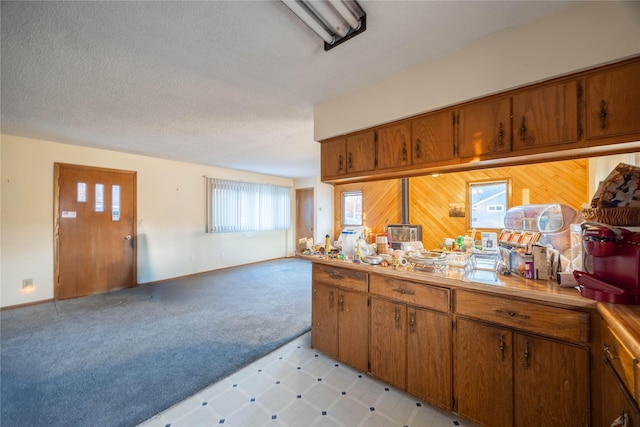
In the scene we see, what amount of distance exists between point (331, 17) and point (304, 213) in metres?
6.04

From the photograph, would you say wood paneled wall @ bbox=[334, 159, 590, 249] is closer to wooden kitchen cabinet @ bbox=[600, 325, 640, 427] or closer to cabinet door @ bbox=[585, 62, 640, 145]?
cabinet door @ bbox=[585, 62, 640, 145]

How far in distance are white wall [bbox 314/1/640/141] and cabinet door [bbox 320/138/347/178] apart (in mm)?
324

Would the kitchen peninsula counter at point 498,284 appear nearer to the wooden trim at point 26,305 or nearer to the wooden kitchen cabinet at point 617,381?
the wooden kitchen cabinet at point 617,381

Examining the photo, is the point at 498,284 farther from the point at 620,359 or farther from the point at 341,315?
the point at 341,315

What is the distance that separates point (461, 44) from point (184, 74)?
205 cm

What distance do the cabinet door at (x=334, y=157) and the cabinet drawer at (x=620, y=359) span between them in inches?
74.1

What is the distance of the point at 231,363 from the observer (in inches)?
83.1

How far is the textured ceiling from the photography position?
132 cm

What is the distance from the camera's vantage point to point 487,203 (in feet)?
14.4

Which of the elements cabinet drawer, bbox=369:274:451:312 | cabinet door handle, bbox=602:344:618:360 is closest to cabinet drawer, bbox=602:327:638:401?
cabinet door handle, bbox=602:344:618:360

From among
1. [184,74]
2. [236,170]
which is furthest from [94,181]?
[184,74]

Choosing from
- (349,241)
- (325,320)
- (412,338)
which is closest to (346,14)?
(349,241)

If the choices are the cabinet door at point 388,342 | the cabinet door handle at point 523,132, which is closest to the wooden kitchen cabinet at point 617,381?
the cabinet door at point 388,342

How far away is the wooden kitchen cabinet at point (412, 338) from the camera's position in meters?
1.56
